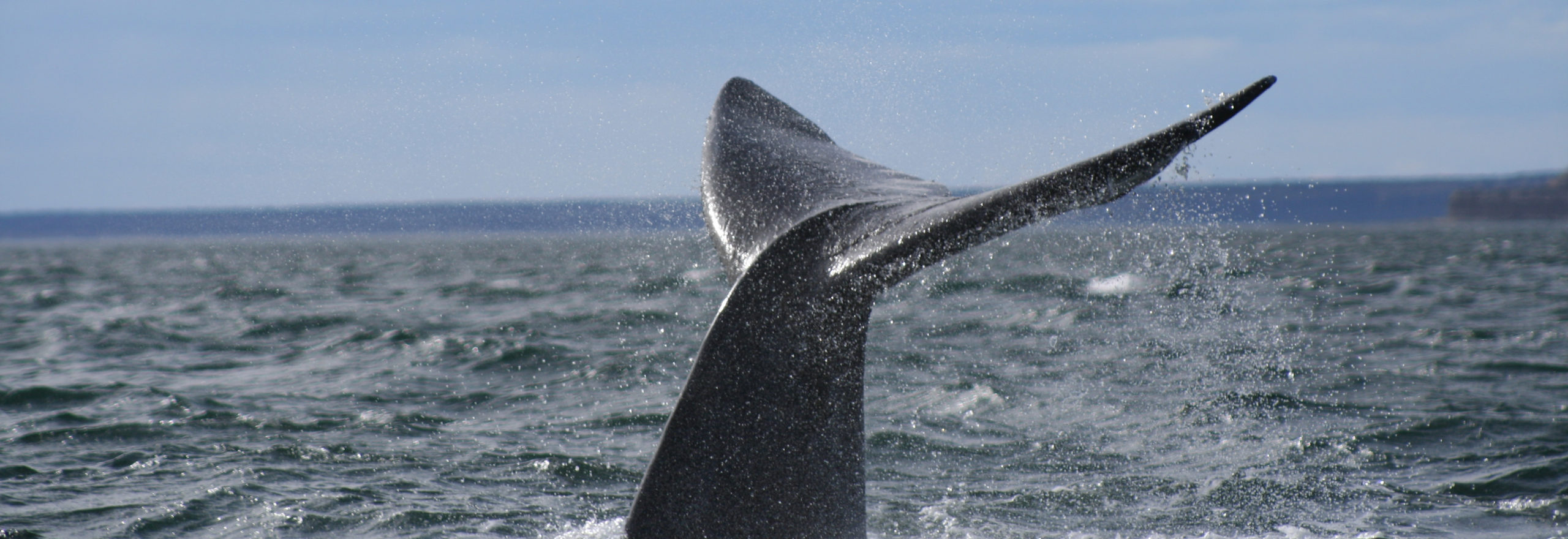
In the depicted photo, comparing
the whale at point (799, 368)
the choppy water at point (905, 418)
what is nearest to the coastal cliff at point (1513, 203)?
the choppy water at point (905, 418)

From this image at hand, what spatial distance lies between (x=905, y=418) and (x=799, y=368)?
4.63m

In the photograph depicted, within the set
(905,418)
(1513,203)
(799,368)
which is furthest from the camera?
(1513,203)

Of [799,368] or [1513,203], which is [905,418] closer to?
[799,368]

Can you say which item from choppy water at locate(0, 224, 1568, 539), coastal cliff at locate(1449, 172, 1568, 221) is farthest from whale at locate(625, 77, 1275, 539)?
coastal cliff at locate(1449, 172, 1568, 221)

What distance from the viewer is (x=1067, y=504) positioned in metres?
5.51

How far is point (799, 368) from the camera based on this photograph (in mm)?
3338

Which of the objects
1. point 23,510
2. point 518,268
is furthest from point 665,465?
point 518,268

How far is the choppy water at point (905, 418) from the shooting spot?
17.7 ft

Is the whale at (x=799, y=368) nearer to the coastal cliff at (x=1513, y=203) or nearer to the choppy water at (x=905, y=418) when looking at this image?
the choppy water at (x=905, y=418)

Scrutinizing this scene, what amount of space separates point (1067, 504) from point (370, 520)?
2936mm

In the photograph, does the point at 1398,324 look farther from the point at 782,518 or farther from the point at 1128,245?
the point at 1128,245

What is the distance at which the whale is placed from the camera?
308 cm

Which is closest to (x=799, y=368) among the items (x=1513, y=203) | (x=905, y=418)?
(x=905, y=418)

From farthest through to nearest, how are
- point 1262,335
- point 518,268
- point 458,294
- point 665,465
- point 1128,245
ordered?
point 1128,245 → point 518,268 → point 458,294 → point 1262,335 → point 665,465
